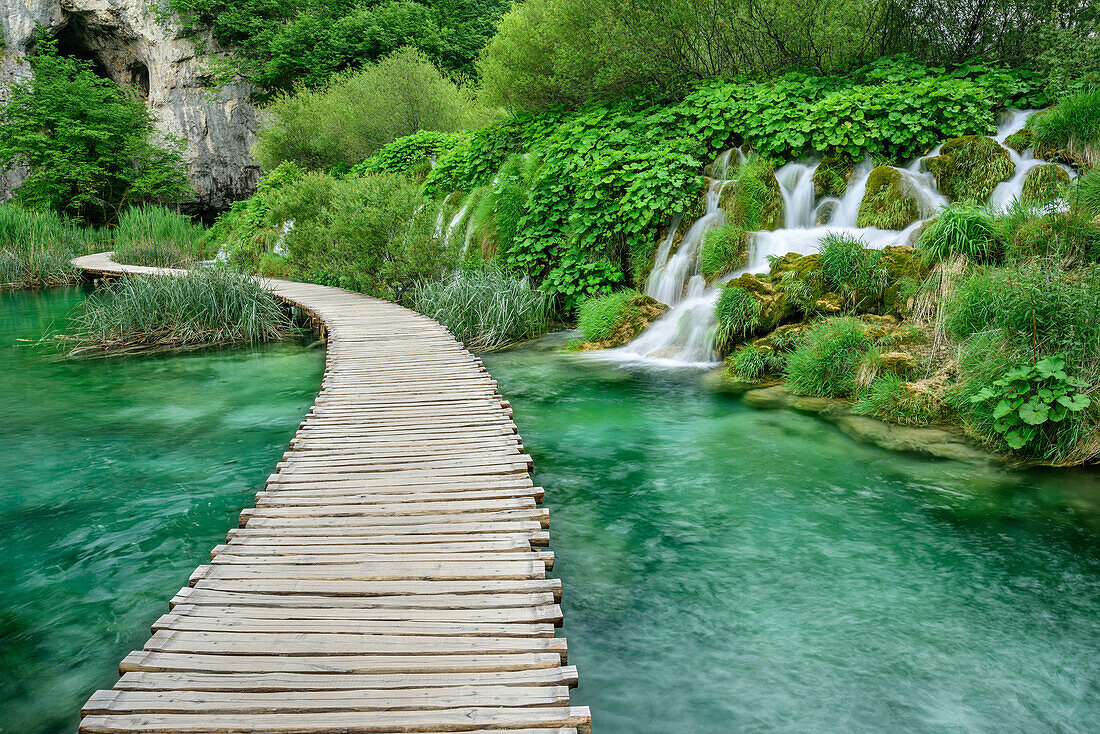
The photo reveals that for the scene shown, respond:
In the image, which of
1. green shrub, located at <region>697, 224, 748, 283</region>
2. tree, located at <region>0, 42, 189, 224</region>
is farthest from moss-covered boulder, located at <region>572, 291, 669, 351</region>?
tree, located at <region>0, 42, 189, 224</region>

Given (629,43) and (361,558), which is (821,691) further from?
(629,43)

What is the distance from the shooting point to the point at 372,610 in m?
2.80

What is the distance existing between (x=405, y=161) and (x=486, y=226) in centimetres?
677

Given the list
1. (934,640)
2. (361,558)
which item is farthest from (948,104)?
(361,558)

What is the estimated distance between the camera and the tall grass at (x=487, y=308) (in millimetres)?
10242

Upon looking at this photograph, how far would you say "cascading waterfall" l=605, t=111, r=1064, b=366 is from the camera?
868 cm

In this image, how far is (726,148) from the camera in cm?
1081

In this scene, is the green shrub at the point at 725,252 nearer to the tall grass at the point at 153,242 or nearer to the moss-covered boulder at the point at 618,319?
the moss-covered boulder at the point at 618,319

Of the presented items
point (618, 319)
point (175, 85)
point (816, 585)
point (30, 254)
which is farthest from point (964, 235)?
point (175, 85)

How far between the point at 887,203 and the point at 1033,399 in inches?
168

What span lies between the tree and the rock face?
1008 millimetres

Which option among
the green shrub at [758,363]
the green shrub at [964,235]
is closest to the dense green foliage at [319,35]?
the green shrub at [758,363]

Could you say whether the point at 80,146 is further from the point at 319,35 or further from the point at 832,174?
the point at 832,174

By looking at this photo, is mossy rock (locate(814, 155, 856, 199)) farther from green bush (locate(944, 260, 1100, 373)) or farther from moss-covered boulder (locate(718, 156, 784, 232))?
green bush (locate(944, 260, 1100, 373))
